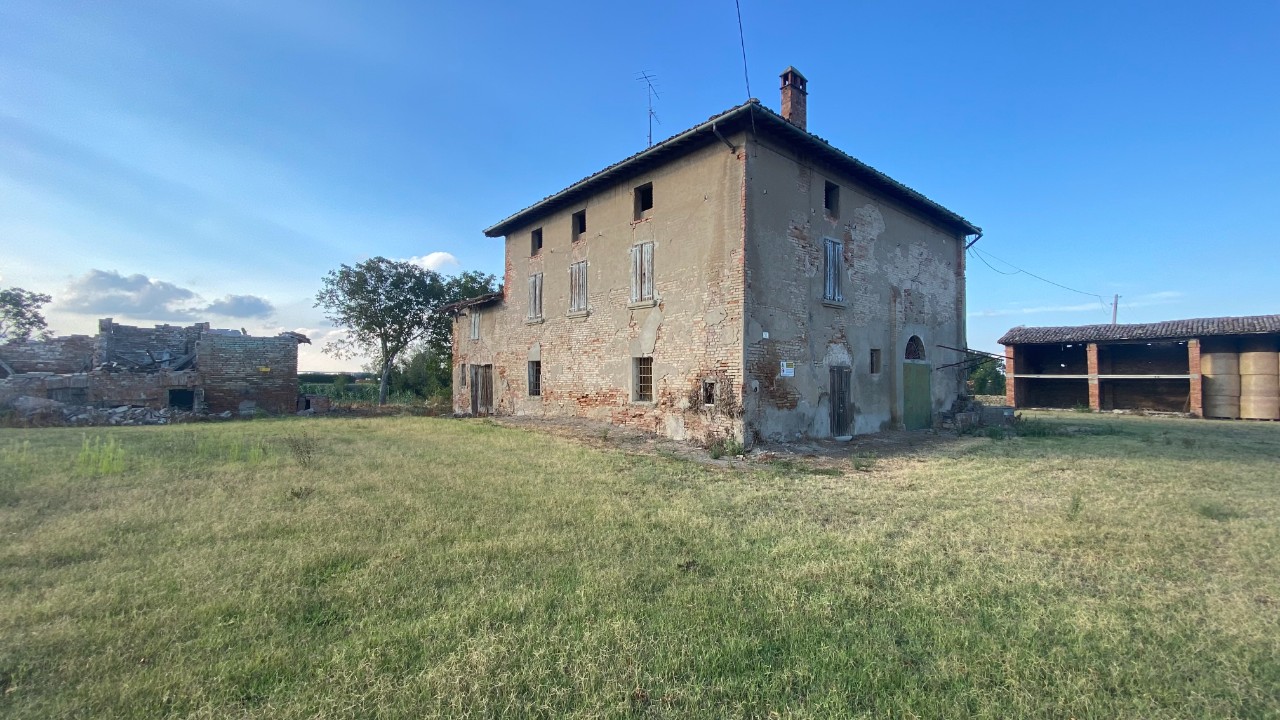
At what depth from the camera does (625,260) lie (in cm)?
1276

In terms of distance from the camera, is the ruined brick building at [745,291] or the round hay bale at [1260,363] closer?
the ruined brick building at [745,291]

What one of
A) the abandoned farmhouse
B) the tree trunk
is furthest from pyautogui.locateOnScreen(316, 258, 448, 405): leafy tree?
the abandoned farmhouse

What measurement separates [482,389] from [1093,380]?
25148 millimetres

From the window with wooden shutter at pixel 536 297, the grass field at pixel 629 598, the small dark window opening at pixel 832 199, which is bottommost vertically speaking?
the grass field at pixel 629 598

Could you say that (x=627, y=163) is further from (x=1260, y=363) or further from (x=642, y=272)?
(x=1260, y=363)

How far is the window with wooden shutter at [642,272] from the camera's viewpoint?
12039 mm

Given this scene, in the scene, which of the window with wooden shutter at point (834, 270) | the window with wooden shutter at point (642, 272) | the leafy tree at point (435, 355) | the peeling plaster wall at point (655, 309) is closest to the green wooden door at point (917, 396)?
the window with wooden shutter at point (834, 270)

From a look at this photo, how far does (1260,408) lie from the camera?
18047mm

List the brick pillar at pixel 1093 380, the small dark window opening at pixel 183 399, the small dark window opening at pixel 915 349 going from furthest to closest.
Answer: the brick pillar at pixel 1093 380 → the small dark window opening at pixel 183 399 → the small dark window opening at pixel 915 349

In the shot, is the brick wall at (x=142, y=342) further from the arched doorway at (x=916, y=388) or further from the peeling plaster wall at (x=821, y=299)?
the arched doorway at (x=916, y=388)

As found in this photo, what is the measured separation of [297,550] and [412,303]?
25.7 meters

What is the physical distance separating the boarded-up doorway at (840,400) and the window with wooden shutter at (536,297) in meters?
8.76

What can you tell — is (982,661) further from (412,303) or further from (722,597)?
(412,303)

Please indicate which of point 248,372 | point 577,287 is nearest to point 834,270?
point 577,287
